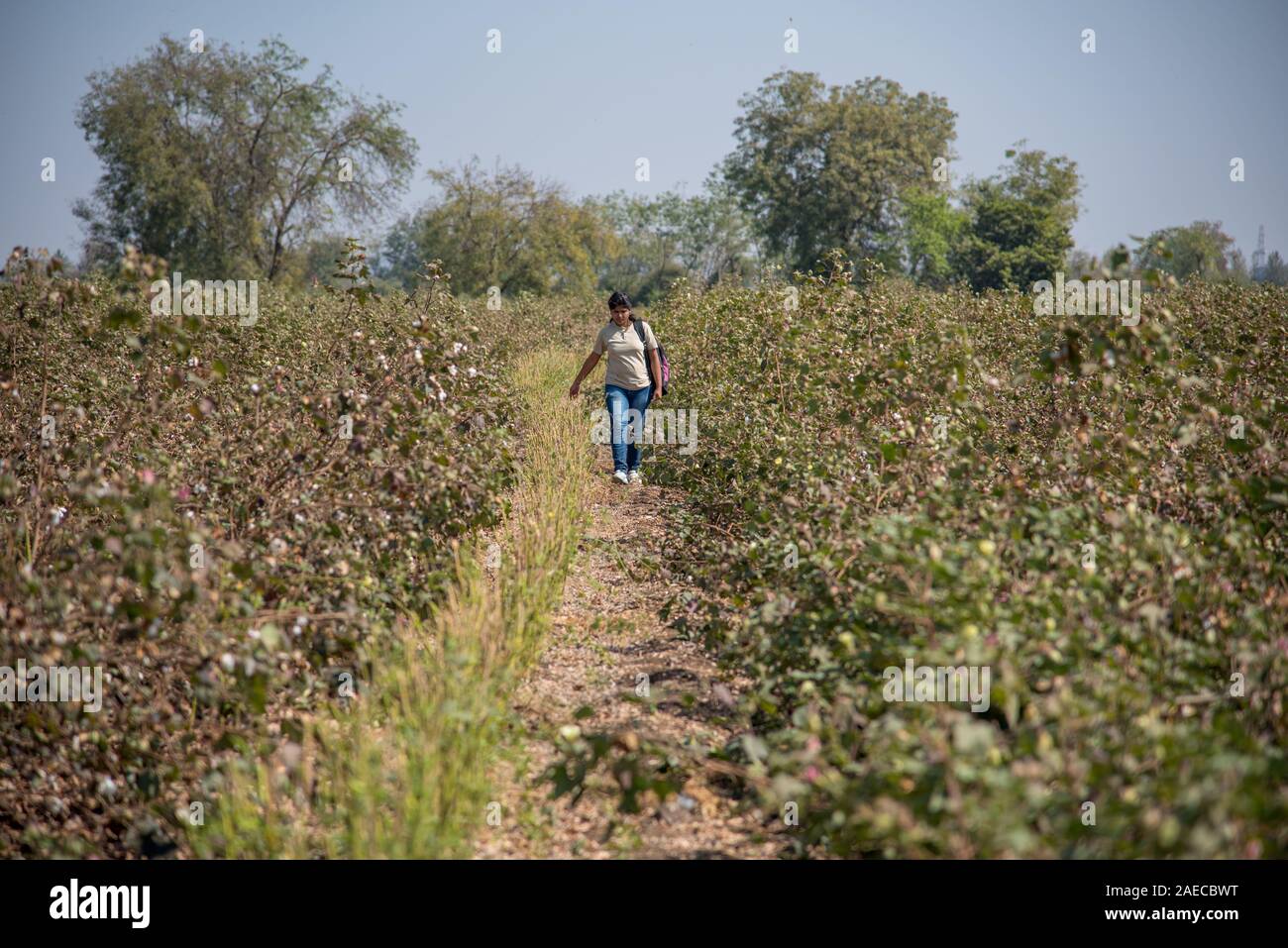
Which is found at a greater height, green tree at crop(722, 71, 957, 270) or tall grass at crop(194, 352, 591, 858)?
green tree at crop(722, 71, 957, 270)

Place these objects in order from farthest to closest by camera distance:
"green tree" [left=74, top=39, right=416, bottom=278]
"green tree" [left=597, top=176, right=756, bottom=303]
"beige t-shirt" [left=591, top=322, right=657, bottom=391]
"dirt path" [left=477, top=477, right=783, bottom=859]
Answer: "green tree" [left=597, top=176, right=756, bottom=303], "green tree" [left=74, top=39, right=416, bottom=278], "beige t-shirt" [left=591, top=322, right=657, bottom=391], "dirt path" [left=477, top=477, right=783, bottom=859]

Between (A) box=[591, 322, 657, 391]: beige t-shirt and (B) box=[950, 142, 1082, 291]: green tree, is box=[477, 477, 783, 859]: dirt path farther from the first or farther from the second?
(B) box=[950, 142, 1082, 291]: green tree

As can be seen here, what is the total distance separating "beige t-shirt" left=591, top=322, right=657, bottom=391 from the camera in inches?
317

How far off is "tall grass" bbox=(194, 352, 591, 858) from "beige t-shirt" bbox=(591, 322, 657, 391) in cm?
342

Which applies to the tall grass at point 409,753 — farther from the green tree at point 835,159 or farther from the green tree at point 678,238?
the green tree at point 678,238

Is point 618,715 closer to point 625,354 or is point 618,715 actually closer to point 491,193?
point 625,354

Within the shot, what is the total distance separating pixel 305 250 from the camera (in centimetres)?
3494

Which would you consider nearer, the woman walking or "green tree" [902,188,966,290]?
the woman walking

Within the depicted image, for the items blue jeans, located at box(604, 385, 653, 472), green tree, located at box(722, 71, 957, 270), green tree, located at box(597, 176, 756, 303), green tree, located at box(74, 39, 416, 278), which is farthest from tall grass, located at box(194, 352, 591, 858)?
green tree, located at box(597, 176, 756, 303)

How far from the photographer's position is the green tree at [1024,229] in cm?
4734

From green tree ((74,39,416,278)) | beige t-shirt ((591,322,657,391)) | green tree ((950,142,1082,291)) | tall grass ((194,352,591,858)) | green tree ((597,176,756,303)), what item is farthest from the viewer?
green tree ((597,176,756,303))

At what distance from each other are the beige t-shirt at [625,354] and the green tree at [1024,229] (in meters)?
41.7

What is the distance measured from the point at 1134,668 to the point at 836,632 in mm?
1013

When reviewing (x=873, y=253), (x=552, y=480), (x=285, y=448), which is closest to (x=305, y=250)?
(x=873, y=253)
